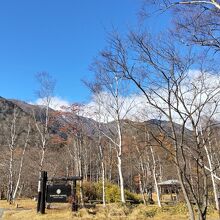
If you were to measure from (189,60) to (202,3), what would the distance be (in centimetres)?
186

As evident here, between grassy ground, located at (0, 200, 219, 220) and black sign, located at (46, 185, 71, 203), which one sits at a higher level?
black sign, located at (46, 185, 71, 203)

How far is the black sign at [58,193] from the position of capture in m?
17.0

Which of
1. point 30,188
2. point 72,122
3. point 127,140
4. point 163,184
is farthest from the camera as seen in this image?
point 30,188

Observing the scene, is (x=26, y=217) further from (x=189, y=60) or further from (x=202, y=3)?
(x=202, y=3)

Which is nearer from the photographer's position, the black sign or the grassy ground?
the grassy ground

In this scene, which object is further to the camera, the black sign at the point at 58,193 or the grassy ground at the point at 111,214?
the black sign at the point at 58,193

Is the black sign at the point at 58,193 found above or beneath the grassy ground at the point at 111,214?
above

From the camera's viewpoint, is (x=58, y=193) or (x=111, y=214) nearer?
(x=111, y=214)

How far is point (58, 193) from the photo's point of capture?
17062 millimetres

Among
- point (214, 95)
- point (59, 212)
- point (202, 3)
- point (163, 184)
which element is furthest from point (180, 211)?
point (163, 184)

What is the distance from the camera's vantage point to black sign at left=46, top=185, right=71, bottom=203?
55.6 ft

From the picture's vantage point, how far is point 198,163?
24.0 feet

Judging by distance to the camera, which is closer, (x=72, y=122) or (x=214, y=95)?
(x=214, y=95)

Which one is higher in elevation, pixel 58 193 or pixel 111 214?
pixel 58 193
